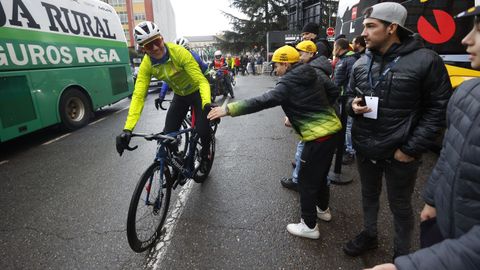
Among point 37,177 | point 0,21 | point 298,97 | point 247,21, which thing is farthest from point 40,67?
point 247,21

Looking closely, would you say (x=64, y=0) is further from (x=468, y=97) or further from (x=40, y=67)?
(x=468, y=97)

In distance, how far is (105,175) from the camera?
4512mm

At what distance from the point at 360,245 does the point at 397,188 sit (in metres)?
0.70

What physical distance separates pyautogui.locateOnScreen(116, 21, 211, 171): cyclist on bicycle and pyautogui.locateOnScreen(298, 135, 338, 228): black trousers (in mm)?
1107

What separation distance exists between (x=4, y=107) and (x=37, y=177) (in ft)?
6.13

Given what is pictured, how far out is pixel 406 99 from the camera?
6.36ft

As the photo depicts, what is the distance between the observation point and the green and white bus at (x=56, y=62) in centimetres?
541

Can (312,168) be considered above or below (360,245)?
above

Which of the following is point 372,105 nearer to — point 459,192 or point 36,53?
point 459,192

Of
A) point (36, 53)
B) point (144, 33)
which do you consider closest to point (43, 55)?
point (36, 53)

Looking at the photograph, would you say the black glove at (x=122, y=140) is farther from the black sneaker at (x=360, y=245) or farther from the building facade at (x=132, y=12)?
the building facade at (x=132, y=12)

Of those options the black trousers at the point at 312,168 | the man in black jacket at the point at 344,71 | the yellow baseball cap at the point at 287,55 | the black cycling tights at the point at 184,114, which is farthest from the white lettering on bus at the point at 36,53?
the black trousers at the point at 312,168

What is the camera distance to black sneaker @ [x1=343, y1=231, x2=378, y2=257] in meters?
2.50

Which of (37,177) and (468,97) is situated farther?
(37,177)
